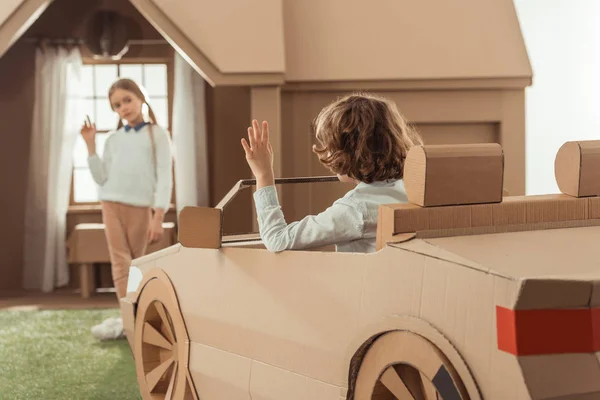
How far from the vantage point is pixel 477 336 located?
1.43 metres

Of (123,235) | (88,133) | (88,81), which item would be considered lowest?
(123,235)

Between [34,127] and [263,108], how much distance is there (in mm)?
3398

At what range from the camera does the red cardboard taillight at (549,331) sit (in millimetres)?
1333

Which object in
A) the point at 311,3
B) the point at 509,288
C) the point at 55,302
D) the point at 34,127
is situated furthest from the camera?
the point at 34,127

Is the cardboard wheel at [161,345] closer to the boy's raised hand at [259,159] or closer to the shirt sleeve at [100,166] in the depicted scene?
the boy's raised hand at [259,159]

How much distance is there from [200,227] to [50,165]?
15.4 ft

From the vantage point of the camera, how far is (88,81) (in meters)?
6.94

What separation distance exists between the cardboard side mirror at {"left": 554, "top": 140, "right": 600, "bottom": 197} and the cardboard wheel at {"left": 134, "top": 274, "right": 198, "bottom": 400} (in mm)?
1195

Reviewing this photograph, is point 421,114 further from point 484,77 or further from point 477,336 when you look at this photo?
point 477,336

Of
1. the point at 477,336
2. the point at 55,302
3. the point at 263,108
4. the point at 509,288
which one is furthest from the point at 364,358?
the point at 55,302

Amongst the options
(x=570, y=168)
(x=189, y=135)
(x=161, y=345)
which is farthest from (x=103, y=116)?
(x=570, y=168)

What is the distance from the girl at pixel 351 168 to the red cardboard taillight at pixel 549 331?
67 cm

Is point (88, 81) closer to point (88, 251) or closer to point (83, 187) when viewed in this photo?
point (83, 187)

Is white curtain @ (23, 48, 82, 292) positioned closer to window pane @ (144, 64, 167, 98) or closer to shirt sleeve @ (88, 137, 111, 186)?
window pane @ (144, 64, 167, 98)
